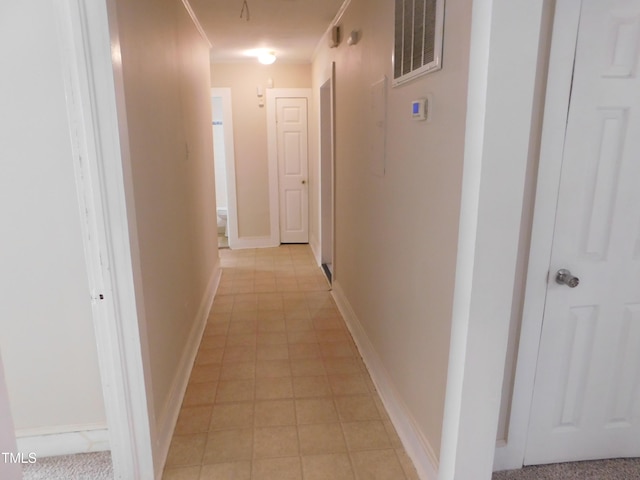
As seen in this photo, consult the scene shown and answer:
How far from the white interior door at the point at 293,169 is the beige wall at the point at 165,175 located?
2.09 meters

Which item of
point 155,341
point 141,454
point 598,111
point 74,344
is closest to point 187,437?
point 141,454

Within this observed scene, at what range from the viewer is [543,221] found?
5.04 ft

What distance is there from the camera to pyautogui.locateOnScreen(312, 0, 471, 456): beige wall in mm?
1434

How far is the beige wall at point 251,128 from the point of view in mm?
5277

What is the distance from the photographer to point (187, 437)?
2.00 m

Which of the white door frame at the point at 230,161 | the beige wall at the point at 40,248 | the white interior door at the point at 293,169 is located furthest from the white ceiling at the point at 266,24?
the beige wall at the point at 40,248

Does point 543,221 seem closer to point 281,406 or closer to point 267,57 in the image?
point 281,406

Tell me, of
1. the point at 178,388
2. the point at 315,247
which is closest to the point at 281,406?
the point at 178,388

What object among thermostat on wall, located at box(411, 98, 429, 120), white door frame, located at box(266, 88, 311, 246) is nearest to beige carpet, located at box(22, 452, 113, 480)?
thermostat on wall, located at box(411, 98, 429, 120)

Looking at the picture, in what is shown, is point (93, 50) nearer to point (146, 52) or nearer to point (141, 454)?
point (146, 52)

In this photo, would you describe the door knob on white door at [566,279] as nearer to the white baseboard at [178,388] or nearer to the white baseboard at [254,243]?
the white baseboard at [178,388]

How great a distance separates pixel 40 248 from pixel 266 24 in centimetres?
268

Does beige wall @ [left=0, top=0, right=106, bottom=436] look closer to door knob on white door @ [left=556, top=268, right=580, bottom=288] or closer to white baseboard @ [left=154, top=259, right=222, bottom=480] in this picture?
white baseboard @ [left=154, top=259, right=222, bottom=480]

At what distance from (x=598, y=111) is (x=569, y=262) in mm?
545
